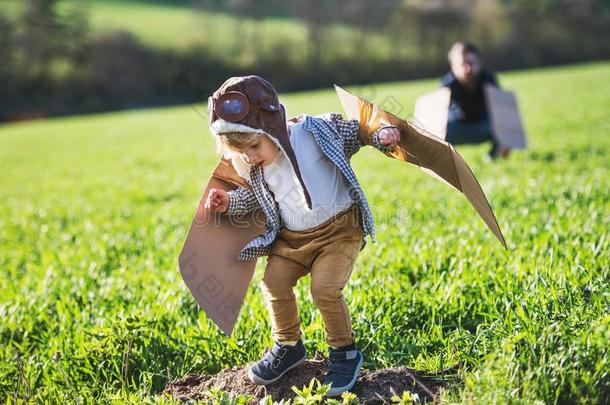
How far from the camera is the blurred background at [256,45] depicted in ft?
173

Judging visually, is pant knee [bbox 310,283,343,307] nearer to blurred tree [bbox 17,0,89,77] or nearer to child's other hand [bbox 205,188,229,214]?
child's other hand [bbox 205,188,229,214]

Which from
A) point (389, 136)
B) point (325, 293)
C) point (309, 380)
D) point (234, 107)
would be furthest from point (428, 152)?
point (309, 380)

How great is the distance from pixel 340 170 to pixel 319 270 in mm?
482

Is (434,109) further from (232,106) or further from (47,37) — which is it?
(47,37)

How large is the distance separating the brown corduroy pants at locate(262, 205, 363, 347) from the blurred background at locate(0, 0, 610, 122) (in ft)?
151

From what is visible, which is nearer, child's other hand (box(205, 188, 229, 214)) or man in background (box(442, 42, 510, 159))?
child's other hand (box(205, 188, 229, 214))

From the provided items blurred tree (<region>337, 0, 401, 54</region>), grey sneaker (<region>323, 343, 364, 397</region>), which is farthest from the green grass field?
blurred tree (<region>337, 0, 401, 54</region>)

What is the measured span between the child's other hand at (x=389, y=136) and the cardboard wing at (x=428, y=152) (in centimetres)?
5

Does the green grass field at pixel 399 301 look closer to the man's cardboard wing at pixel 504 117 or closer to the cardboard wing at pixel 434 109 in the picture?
the man's cardboard wing at pixel 504 117

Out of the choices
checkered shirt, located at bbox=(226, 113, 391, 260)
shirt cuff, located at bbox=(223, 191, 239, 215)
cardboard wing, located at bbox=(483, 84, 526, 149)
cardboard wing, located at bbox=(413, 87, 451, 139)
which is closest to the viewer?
checkered shirt, located at bbox=(226, 113, 391, 260)

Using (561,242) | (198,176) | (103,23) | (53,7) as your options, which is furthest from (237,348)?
(103,23)

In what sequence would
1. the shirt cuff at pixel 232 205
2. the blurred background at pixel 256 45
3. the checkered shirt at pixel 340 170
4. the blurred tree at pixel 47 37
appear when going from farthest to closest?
the blurred background at pixel 256 45 < the blurred tree at pixel 47 37 < the shirt cuff at pixel 232 205 < the checkered shirt at pixel 340 170

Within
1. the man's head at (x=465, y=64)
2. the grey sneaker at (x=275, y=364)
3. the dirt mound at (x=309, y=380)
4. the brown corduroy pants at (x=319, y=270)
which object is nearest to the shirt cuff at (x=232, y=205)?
the brown corduroy pants at (x=319, y=270)

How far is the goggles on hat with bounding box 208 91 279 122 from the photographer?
294 centimetres
